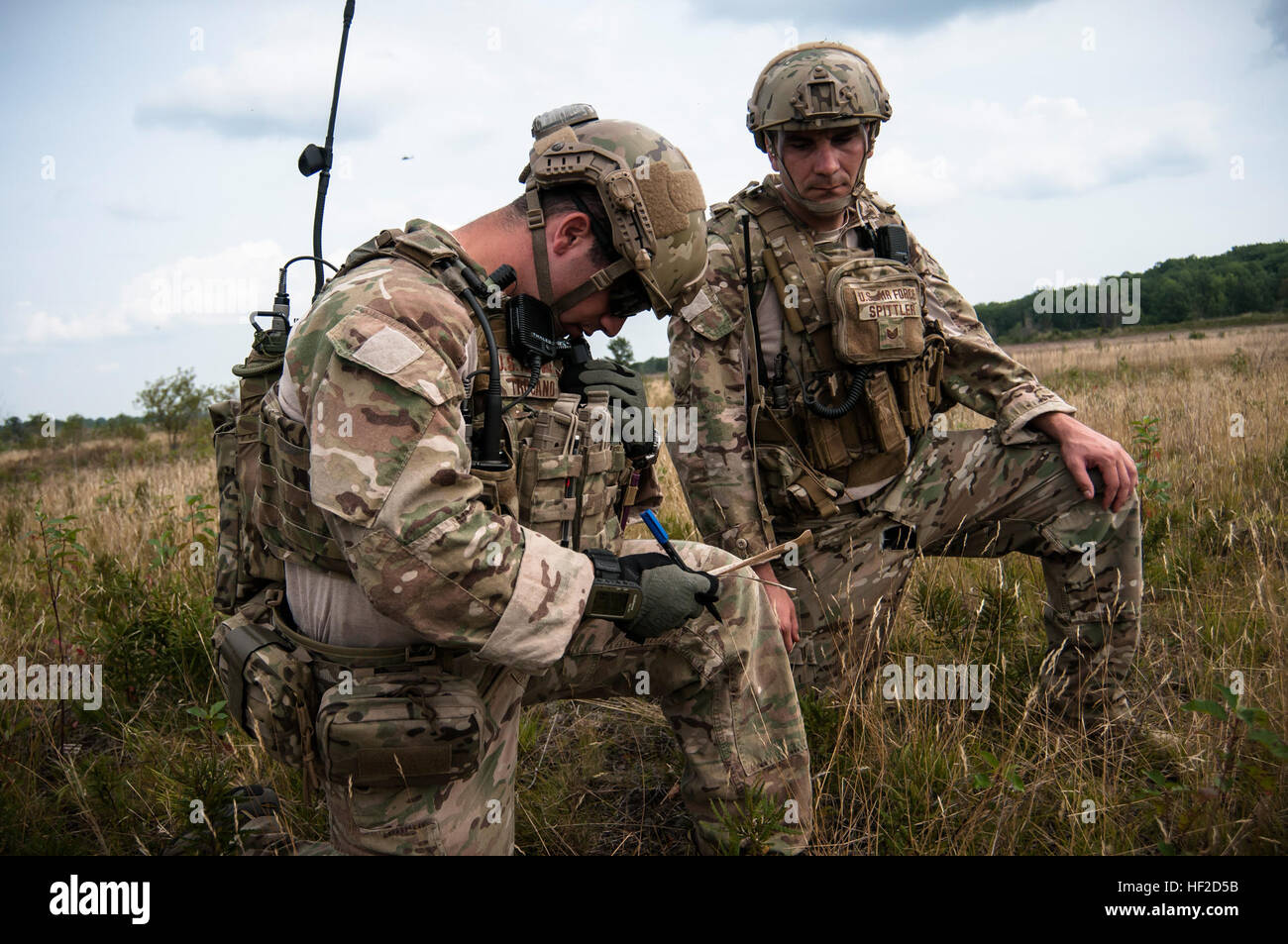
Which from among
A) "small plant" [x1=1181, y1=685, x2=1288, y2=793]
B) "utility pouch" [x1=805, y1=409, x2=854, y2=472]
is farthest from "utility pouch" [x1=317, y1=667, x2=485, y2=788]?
"utility pouch" [x1=805, y1=409, x2=854, y2=472]

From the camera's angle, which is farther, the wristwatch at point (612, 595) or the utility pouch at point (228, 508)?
the utility pouch at point (228, 508)

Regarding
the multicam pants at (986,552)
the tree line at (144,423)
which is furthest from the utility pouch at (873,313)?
the tree line at (144,423)

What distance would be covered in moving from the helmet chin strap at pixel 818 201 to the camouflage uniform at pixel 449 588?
1698 millimetres

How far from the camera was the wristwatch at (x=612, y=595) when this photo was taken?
2201mm

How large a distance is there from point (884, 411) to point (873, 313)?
43 cm

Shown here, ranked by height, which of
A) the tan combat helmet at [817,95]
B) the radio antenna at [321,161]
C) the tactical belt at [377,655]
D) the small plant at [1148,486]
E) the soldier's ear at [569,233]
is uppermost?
the tan combat helmet at [817,95]

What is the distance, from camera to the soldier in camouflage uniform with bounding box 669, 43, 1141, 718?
11.6 feet

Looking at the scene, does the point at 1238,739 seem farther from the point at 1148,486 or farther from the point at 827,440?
the point at 1148,486

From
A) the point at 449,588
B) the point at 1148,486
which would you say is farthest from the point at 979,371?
the point at 449,588

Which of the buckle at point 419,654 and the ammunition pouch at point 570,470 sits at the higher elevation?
the ammunition pouch at point 570,470

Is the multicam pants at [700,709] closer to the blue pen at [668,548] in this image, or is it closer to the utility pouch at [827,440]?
the blue pen at [668,548]
